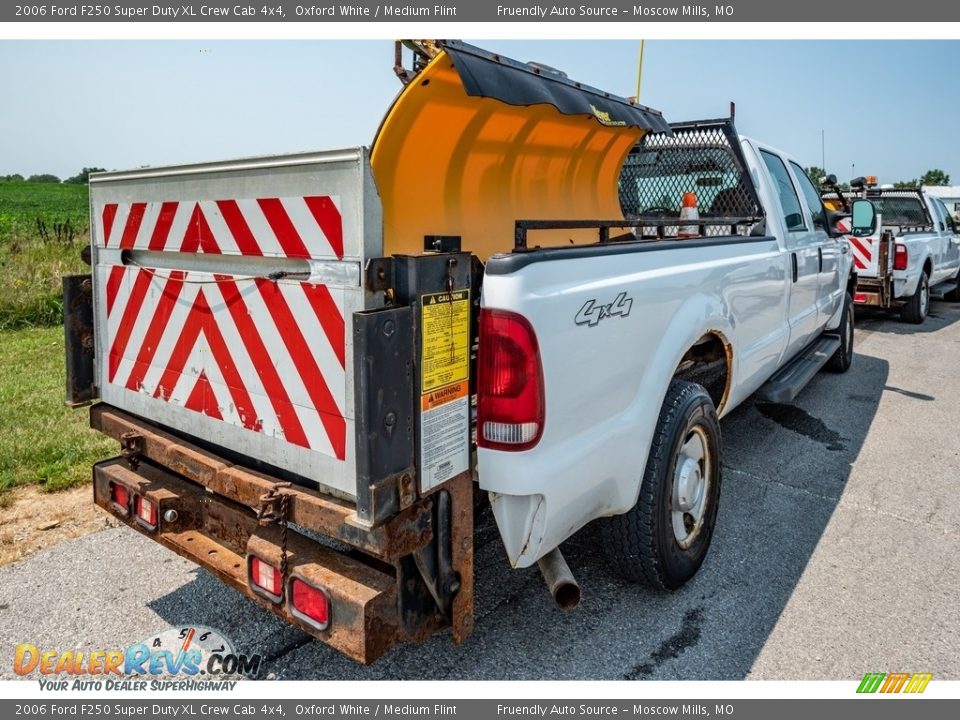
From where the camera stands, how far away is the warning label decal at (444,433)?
212 cm

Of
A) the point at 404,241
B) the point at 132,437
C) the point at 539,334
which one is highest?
the point at 404,241

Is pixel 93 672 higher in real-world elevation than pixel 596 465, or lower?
lower

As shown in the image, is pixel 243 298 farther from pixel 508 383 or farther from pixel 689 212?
pixel 689 212

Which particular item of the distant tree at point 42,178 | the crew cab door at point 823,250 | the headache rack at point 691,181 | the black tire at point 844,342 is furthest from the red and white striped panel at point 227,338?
the distant tree at point 42,178

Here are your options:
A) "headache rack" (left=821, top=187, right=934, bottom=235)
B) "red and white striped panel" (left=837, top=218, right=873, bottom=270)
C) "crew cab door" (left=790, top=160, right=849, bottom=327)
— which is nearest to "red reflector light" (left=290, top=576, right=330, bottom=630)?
"crew cab door" (left=790, top=160, right=849, bottom=327)

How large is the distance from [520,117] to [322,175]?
1767mm

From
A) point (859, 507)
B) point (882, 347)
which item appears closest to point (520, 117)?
point (859, 507)

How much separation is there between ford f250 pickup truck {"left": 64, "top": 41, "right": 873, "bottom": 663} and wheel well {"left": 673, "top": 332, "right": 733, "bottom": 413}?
0.06 ft

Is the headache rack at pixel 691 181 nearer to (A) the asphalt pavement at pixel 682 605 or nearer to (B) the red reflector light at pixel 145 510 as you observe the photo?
(A) the asphalt pavement at pixel 682 605

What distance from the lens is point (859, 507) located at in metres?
4.07

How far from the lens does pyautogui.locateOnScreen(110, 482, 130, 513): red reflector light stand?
2.81 metres

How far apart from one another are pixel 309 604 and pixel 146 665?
944 mm

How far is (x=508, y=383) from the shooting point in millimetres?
2135

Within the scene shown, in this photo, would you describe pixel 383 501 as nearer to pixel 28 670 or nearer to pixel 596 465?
pixel 596 465
